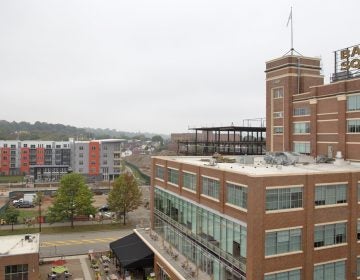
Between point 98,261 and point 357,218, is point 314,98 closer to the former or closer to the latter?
point 357,218

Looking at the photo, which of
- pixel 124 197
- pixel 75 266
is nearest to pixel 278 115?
pixel 124 197

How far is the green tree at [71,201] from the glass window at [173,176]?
2884cm

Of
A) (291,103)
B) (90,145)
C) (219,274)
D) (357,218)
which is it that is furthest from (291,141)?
(90,145)

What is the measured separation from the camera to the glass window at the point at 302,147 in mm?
51094

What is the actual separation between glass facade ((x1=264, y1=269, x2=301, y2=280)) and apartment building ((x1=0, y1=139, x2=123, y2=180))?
114m

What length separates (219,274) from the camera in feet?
111

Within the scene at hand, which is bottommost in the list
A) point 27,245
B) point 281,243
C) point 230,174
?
point 27,245

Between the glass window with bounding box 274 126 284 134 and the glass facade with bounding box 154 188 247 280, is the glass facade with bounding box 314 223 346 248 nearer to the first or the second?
the glass facade with bounding box 154 188 247 280

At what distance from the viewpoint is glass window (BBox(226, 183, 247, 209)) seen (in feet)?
97.9

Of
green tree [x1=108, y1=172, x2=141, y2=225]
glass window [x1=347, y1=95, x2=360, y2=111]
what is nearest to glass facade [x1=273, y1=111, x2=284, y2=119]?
glass window [x1=347, y1=95, x2=360, y2=111]

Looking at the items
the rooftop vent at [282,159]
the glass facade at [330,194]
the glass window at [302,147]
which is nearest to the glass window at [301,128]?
the glass window at [302,147]

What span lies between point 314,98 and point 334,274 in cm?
2447

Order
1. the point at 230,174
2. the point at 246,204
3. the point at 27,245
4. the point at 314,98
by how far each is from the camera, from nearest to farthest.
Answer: the point at 246,204
the point at 230,174
the point at 27,245
the point at 314,98

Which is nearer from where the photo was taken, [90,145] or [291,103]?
[291,103]
